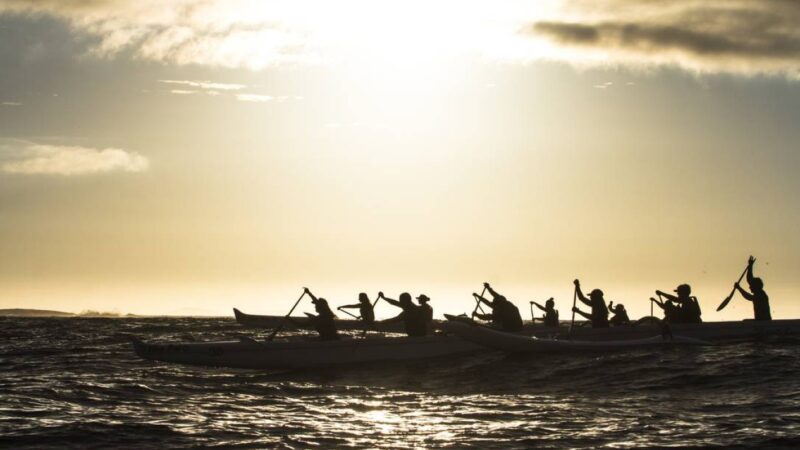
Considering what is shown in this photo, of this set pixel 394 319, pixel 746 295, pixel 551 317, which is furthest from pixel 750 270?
pixel 394 319

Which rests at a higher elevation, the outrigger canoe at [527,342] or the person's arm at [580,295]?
the person's arm at [580,295]

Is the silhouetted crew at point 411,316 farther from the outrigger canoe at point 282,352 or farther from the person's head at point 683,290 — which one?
the person's head at point 683,290

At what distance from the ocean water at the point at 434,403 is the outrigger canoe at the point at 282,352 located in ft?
1.48

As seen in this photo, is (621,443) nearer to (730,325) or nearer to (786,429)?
(786,429)

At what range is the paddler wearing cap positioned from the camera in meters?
27.5

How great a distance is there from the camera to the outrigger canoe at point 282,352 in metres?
27.3

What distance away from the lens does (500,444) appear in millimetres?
15359

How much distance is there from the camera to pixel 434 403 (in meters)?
20.3

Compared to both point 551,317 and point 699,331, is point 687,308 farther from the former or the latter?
point 551,317

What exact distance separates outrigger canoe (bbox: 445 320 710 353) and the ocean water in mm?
472

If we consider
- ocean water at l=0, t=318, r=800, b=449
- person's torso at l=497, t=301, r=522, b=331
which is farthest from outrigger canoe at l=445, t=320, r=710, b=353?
person's torso at l=497, t=301, r=522, b=331

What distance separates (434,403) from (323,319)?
26.7 ft

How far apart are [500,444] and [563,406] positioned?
4397 millimetres

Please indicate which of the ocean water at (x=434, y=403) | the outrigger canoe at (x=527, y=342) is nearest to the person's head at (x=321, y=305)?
the ocean water at (x=434, y=403)
